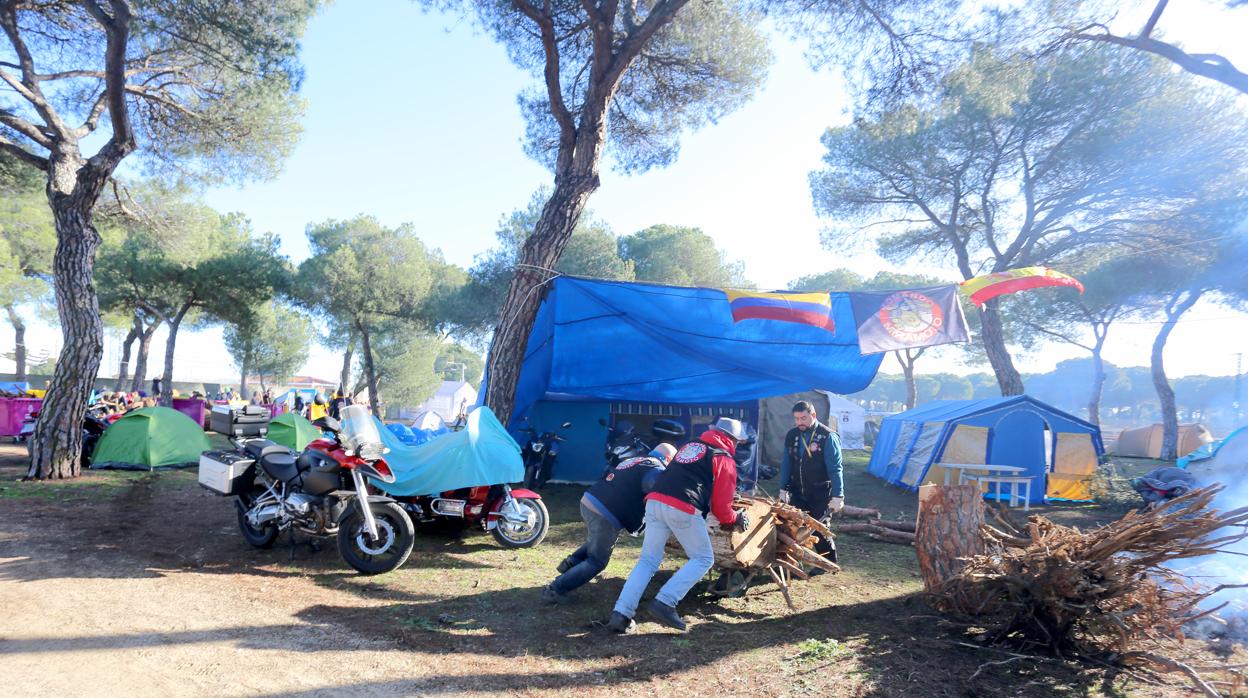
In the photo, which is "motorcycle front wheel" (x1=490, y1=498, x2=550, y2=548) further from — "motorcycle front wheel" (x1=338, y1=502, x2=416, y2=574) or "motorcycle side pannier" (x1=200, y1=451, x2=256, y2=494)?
"motorcycle side pannier" (x1=200, y1=451, x2=256, y2=494)

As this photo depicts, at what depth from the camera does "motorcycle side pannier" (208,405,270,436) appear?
7562mm

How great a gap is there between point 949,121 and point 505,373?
40.1 feet

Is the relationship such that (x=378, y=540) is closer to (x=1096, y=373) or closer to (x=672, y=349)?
(x=672, y=349)

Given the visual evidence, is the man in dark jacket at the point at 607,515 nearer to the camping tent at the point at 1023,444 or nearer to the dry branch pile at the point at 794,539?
the dry branch pile at the point at 794,539

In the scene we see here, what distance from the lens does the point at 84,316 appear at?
827 centimetres

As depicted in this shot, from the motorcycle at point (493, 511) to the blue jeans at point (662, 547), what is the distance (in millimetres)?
2133

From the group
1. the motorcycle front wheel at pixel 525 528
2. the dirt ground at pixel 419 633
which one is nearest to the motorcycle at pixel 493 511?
the motorcycle front wheel at pixel 525 528

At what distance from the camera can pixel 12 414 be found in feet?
41.8

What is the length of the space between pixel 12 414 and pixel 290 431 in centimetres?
734

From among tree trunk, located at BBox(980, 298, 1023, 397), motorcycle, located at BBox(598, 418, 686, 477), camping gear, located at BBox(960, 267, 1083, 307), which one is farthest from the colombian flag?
tree trunk, located at BBox(980, 298, 1023, 397)

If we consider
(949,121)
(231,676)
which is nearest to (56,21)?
(231,676)

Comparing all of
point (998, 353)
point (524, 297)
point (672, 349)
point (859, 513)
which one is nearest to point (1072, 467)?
point (998, 353)

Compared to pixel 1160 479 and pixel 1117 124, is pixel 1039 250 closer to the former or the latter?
pixel 1117 124

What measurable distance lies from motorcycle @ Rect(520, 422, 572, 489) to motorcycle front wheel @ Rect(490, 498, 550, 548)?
2856 millimetres
